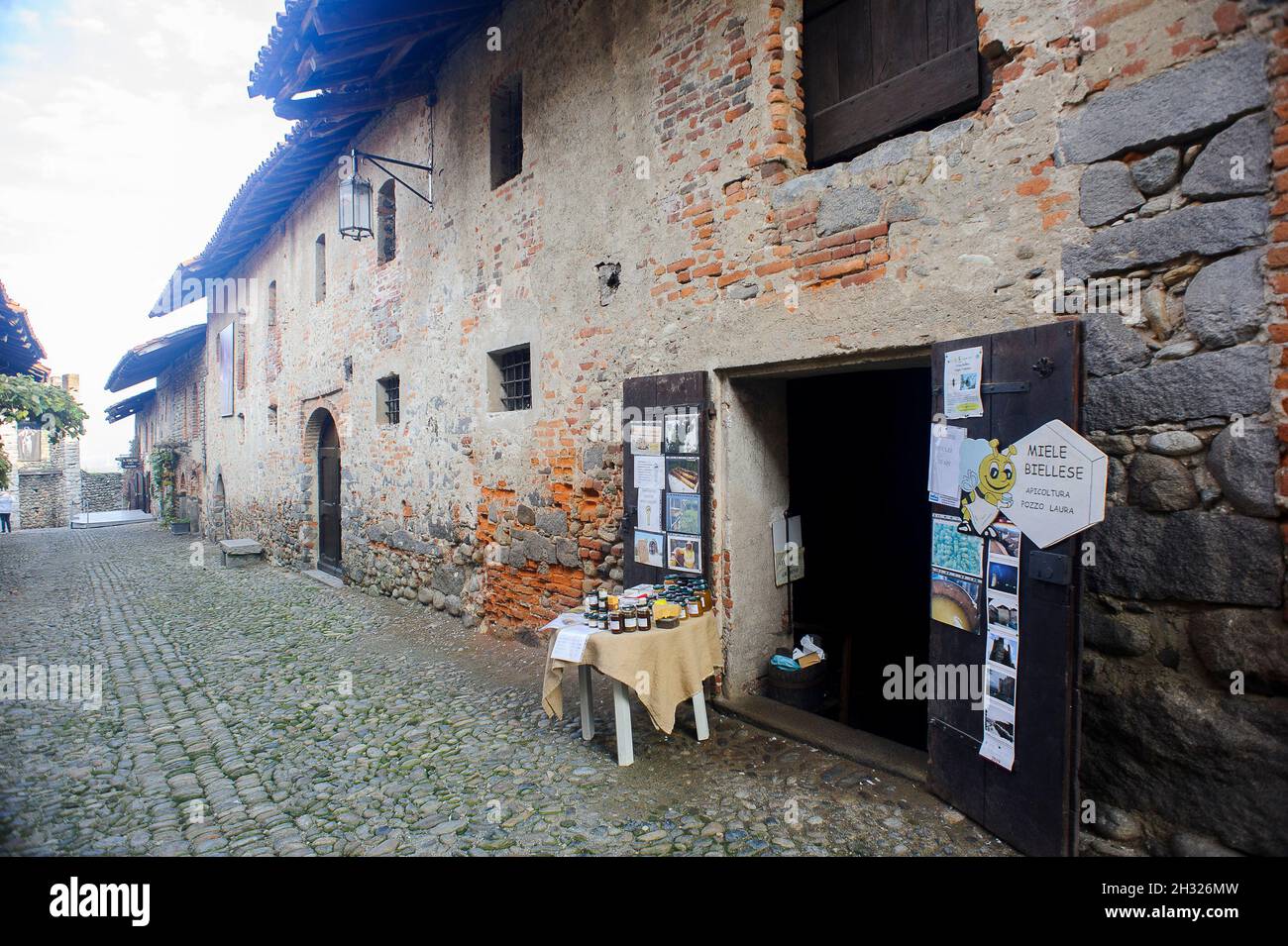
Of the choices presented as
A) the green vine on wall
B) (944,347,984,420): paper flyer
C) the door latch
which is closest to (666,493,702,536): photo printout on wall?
Answer: (944,347,984,420): paper flyer

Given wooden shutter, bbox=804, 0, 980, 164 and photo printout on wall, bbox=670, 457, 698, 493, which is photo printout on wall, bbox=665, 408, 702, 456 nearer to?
photo printout on wall, bbox=670, 457, 698, 493

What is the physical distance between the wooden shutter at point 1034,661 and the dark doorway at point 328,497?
9.34 metres

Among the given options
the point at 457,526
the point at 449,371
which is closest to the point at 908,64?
the point at 449,371

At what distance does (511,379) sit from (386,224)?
3.65 metres

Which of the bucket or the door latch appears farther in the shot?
the bucket

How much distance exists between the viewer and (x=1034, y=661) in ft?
8.84

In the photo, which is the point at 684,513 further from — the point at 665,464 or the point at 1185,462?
the point at 1185,462

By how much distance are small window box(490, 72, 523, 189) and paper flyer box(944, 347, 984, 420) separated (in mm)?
4801

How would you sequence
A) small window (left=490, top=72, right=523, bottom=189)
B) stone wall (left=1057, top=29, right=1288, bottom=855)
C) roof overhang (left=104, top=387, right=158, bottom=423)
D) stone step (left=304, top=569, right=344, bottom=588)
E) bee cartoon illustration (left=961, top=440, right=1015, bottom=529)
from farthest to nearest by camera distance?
1. roof overhang (left=104, top=387, right=158, bottom=423)
2. stone step (left=304, top=569, right=344, bottom=588)
3. small window (left=490, top=72, right=523, bottom=189)
4. bee cartoon illustration (left=961, top=440, right=1015, bottom=529)
5. stone wall (left=1057, top=29, right=1288, bottom=855)

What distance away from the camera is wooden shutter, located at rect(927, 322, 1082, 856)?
2600mm

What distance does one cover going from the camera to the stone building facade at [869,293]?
8.12ft

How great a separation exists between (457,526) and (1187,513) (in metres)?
5.87
